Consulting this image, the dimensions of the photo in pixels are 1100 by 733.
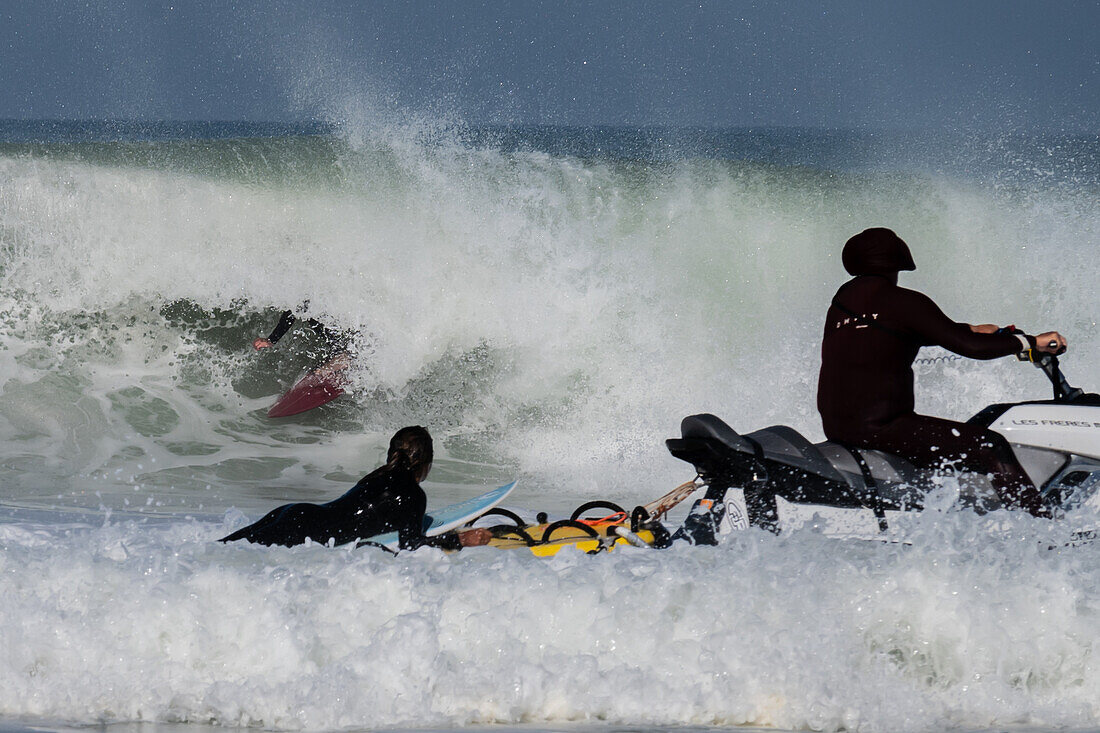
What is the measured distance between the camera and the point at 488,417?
9.60 meters

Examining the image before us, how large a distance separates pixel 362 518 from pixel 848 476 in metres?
1.90

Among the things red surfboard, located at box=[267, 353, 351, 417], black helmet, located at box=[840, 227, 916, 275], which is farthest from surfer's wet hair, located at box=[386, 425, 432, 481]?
red surfboard, located at box=[267, 353, 351, 417]

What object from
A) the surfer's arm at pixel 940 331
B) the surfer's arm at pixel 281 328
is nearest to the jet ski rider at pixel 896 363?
the surfer's arm at pixel 940 331

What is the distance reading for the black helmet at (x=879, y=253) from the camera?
4133mm

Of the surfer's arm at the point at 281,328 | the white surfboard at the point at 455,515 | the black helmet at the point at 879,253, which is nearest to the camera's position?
the black helmet at the point at 879,253

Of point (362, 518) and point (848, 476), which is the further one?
point (362, 518)

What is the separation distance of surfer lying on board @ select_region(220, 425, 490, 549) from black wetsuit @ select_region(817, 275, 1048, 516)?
1.62 m

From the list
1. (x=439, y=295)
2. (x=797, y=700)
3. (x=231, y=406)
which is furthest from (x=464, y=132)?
(x=797, y=700)

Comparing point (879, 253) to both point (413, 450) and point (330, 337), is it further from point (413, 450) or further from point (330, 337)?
point (330, 337)

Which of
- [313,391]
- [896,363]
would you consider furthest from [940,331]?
[313,391]

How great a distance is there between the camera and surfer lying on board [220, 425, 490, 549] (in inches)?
171

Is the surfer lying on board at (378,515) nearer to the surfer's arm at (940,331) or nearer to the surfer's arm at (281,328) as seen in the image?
the surfer's arm at (940,331)

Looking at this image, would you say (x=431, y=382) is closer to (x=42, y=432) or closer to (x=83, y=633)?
(x=42, y=432)

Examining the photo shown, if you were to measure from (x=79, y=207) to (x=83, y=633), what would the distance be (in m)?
9.27
